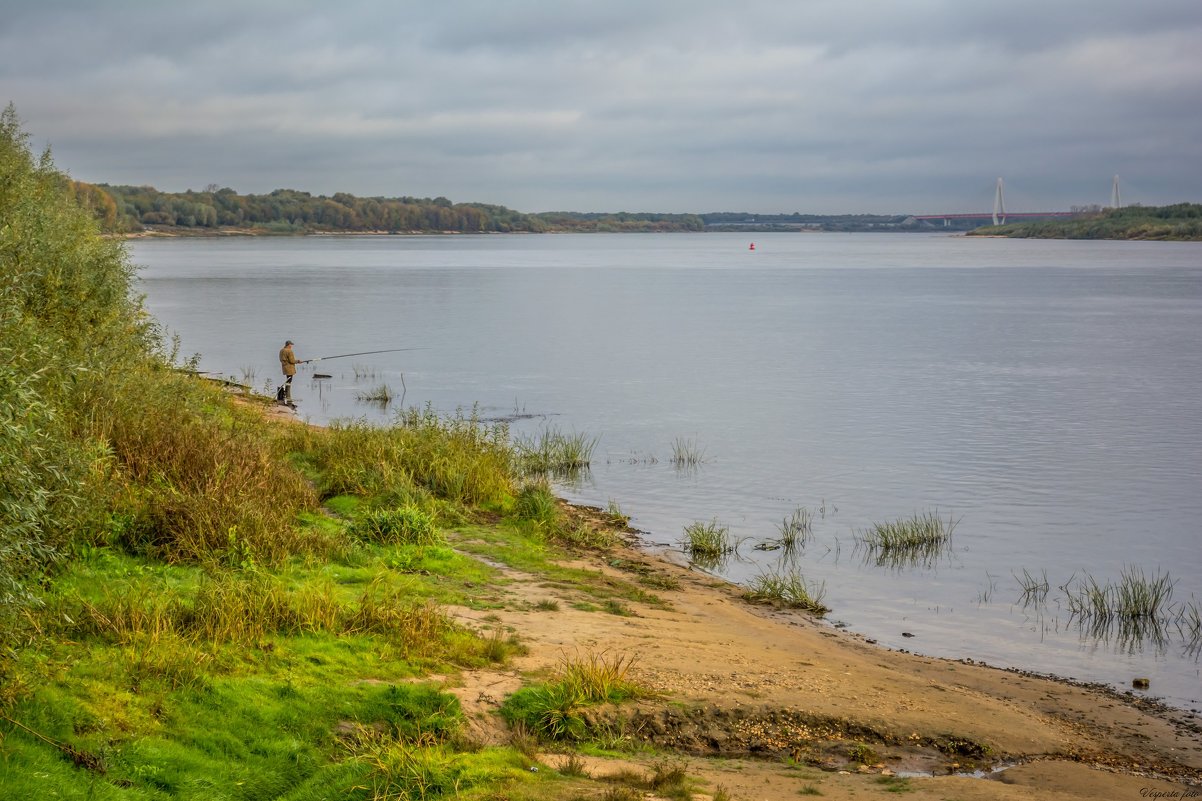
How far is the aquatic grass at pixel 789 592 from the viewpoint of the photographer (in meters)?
15.2

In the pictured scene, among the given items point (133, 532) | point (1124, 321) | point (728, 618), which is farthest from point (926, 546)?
point (1124, 321)

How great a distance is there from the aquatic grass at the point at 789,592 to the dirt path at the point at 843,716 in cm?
180

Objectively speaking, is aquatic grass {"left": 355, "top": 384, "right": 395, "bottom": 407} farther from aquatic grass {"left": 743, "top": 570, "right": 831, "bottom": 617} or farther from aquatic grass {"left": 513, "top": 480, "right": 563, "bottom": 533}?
aquatic grass {"left": 743, "top": 570, "right": 831, "bottom": 617}

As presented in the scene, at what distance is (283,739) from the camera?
8.48m

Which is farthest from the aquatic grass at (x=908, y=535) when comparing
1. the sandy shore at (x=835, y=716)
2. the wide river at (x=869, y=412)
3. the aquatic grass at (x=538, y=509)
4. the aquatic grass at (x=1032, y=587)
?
the aquatic grass at (x=538, y=509)

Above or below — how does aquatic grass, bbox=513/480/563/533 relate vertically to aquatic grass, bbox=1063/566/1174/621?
above

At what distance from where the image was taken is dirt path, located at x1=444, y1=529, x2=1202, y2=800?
9.29 m

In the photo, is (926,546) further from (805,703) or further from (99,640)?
(99,640)

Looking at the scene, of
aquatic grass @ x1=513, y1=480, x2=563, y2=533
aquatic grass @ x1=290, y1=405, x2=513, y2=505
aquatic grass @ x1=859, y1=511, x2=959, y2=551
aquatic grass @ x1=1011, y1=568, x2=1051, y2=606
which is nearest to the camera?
aquatic grass @ x1=1011, y1=568, x2=1051, y2=606

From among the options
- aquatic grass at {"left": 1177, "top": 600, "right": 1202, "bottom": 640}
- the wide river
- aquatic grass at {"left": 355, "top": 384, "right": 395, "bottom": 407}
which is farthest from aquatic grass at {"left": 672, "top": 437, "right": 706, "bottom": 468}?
aquatic grass at {"left": 1177, "top": 600, "right": 1202, "bottom": 640}

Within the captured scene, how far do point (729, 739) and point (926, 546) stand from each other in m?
9.88

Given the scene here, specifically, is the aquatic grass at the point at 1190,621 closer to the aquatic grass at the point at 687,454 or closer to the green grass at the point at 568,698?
the green grass at the point at 568,698

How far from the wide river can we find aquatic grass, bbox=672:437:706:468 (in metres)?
0.27

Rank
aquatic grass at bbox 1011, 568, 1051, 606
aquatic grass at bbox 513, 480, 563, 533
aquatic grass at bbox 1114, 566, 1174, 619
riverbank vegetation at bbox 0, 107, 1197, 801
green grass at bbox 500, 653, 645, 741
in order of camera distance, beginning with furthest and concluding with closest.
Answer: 1. aquatic grass at bbox 513, 480, 563, 533
2. aquatic grass at bbox 1011, 568, 1051, 606
3. aquatic grass at bbox 1114, 566, 1174, 619
4. green grass at bbox 500, 653, 645, 741
5. riverbank vegetation at bbox 0, 107, 1197, 801
